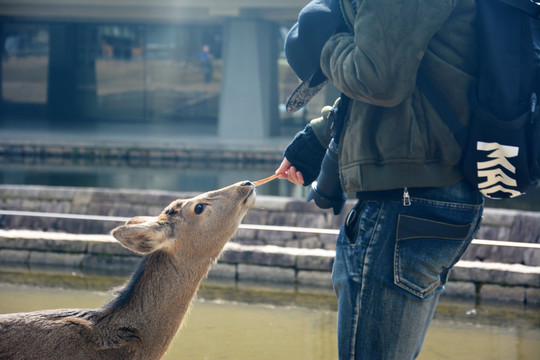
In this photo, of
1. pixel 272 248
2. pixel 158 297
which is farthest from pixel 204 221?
pixel 272 248

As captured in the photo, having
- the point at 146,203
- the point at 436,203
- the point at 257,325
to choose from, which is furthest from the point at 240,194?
the point at 146,203

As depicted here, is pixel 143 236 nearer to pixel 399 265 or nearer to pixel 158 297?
pixel 158 297

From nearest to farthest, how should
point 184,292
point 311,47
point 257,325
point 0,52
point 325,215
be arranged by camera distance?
point 311,47, point 184,292, point 257,325, point 325,215, point 0,52

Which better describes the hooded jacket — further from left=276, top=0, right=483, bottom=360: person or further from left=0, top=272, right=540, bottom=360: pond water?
left=0, top=272, right=540, bottom=360: pond water

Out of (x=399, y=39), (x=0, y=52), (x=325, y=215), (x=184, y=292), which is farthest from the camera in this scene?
(x=0, y=52)

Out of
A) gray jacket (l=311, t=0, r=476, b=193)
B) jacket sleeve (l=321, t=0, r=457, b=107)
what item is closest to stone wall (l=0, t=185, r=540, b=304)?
gray jacket (l=311, t=0, r=476, b=193)

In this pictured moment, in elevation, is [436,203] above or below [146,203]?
above

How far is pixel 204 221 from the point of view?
10.3 ft

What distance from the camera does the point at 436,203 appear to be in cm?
218

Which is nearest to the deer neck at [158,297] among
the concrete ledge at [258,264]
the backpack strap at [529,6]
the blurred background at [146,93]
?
the backpack strap at [529,6]

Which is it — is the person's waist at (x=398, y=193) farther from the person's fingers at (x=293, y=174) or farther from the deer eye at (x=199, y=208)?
the deer eye at (x=199, y=208)

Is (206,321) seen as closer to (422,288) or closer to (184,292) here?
(184,292)

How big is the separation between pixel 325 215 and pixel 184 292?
18.2ft

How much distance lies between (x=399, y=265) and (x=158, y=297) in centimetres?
116
